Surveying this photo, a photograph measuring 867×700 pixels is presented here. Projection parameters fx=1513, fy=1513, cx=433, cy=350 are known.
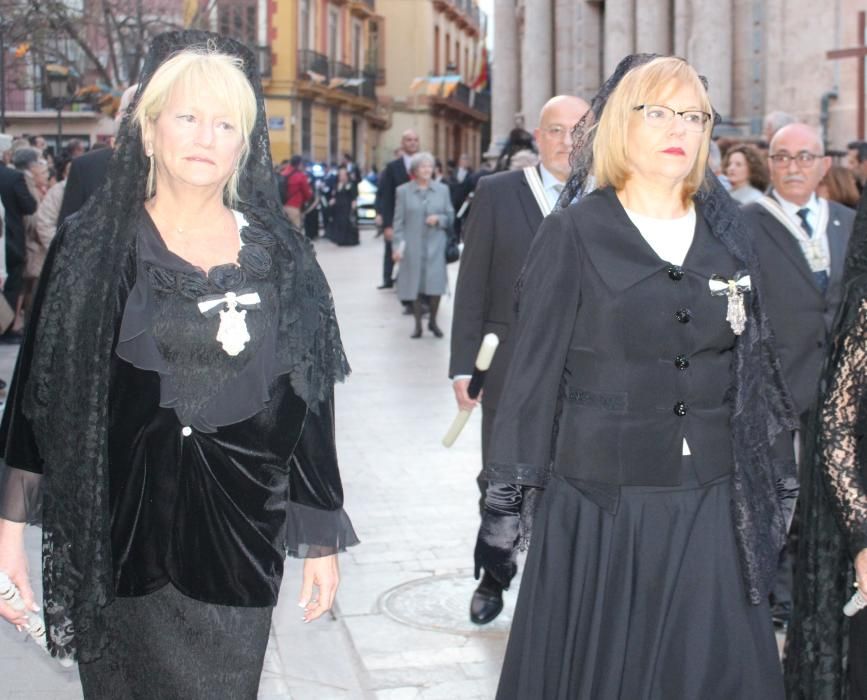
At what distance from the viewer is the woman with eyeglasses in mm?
3666

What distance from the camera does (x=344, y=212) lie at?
109ft

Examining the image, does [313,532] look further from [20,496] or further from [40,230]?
[40,230]

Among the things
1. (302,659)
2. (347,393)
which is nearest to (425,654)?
(302,659)

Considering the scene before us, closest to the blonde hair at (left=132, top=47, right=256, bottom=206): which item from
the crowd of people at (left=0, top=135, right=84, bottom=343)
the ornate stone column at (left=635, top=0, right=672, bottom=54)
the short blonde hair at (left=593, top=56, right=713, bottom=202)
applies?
the short blonde hair at (left=593, top=56, right=713, bottom=202)

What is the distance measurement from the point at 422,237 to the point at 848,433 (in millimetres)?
12622

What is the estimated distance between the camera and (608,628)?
12.1 ft

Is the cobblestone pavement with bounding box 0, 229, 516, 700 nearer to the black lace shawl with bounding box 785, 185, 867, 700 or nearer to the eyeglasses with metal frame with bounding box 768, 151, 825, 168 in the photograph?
the black lace shawl with bounding box 785, 185, 867, 700

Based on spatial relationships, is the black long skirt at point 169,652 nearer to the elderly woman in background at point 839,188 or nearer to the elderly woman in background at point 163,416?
the elderly woman in background at point 163,416

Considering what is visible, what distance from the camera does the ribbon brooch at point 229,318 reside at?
339 cm

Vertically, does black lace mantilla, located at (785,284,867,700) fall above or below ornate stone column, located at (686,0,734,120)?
below

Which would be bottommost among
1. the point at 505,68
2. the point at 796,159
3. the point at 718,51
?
the point at 796,159

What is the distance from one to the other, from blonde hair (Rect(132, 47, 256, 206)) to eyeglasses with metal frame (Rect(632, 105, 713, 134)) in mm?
993

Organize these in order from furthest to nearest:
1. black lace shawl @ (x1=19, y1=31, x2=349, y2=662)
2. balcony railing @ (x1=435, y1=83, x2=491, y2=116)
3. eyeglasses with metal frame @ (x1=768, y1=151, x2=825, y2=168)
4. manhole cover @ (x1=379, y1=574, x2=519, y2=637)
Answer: balcony railing @ (x1=435, y1=83, x2=491, y2=116) < eyeglasses with metal frame @ (x1=768, y1=151, x2=825, y2=168) < manhole cover @ (x1=379, y1=574, x2=519, y2=637) < black lace shawl @ (x1=19, y1=31, x2=349, y2=662)

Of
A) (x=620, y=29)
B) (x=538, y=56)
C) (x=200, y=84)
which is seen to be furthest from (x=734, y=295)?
(x=538, y=56)
